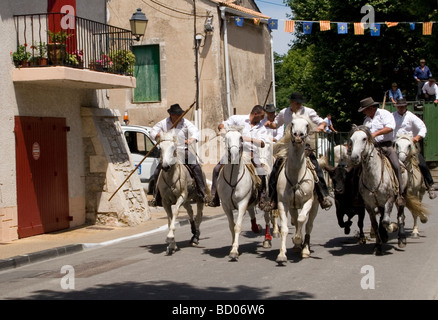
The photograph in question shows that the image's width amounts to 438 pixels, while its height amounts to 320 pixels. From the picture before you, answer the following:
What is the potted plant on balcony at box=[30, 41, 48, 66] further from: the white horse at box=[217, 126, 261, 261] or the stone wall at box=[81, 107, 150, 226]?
the white horse at box=[217, 126, 261, 261]

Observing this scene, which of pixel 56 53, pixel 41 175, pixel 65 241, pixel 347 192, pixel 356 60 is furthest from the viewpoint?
pixel 356 60

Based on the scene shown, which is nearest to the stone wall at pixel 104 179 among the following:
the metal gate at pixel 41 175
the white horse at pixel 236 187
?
the metal gate at pixel 41 175

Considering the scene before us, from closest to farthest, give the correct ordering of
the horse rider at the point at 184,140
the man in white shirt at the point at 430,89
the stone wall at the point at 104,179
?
the horse rider at the point at 184,140 → the stone wall at the point at 104,179 → the man in white shirt at the point at 430,89

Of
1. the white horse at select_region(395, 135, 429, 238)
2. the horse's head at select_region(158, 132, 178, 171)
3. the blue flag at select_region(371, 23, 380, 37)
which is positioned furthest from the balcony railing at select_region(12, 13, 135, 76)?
the blue flag at select_region(371, 23, 380, 37)

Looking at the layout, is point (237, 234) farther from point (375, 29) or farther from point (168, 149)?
point (375, 29)

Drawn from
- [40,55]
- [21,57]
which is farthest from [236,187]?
[21,57]

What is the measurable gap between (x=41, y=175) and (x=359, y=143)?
799 cm

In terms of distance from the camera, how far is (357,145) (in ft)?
35.3

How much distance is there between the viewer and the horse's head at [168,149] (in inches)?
456

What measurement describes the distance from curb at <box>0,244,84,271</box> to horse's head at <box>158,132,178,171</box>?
10.0ft

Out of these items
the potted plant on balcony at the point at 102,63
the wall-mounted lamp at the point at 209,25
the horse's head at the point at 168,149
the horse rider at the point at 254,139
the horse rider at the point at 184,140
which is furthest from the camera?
the wall-mounted lamp at the point at 209,25

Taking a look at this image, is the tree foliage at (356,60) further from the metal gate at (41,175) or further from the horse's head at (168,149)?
the horse's head at (168,149)

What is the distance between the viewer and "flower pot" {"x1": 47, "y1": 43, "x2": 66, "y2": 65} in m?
15.1

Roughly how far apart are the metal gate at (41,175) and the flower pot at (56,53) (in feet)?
4.66
